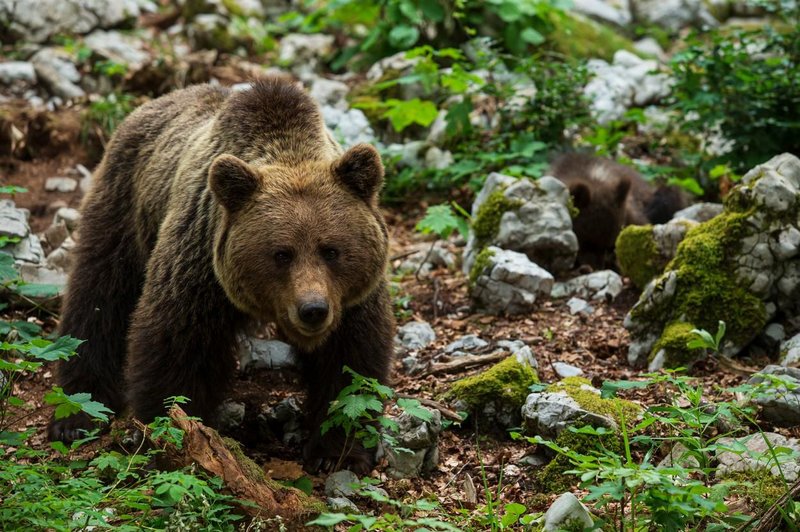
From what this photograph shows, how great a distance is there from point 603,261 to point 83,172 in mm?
5264

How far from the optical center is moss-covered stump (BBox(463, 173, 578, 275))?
7.71 m

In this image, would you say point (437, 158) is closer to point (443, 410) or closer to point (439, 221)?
point (439, 221)

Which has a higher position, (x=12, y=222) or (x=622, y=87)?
(x=12, y=222)

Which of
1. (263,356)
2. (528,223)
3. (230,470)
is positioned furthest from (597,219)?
(230,470)

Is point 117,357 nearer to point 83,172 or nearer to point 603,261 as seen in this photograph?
point 83,172

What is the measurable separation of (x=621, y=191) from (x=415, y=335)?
109 inches

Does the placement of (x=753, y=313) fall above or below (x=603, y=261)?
above

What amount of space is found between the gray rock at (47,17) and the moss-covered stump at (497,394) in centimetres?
886

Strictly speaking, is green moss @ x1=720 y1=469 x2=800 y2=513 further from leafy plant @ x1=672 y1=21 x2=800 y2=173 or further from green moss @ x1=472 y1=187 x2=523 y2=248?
leafy plant @ x1=672 y1=21 x2=800 y2=173

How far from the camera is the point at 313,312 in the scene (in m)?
4.61

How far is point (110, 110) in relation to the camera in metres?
9.78

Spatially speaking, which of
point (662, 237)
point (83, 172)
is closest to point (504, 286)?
point (662, 237)

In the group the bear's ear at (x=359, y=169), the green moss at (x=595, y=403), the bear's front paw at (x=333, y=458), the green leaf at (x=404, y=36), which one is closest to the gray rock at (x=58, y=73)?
the green leaf at (x=404, y=36)

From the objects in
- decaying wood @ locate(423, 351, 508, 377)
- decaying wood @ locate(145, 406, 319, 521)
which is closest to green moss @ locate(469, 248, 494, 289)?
decaying wood @ locate(423, 351, 508, 377)
